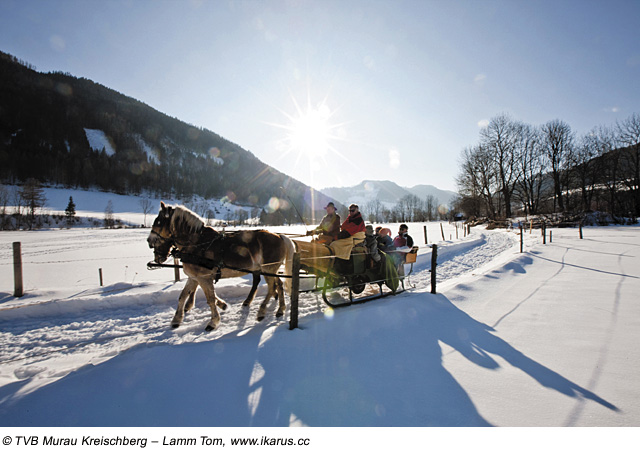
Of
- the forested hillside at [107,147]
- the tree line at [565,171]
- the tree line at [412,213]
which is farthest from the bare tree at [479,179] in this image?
the forested hillside at [107,147]

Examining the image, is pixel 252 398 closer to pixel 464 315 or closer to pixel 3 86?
pixel 464 315

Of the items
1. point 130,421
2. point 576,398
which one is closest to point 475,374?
point 576,398

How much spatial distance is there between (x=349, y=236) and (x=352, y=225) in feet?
0.73

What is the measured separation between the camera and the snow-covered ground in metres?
1.92

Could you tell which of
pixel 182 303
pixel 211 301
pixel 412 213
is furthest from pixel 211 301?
pixel 412 213

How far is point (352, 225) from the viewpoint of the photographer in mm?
4855

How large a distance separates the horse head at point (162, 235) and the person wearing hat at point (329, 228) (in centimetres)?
264

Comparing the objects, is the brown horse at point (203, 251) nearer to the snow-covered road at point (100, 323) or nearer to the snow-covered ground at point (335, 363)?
the snow-covered road at point (100, 323)

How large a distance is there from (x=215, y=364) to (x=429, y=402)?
81.3 inches

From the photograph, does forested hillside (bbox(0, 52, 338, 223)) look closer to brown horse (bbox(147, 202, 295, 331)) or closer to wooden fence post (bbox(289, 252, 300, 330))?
brown horse (bbox(147, 202, 295, 331))

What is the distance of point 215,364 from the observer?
2580mm

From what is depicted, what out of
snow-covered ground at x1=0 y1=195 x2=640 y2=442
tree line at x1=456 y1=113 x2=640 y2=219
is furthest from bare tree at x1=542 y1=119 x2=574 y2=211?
→ snow-covered ground at x1=0 y1=195 x2=640 y2=442

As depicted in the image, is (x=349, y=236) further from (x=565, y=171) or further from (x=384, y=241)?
(x=565, y=171)
